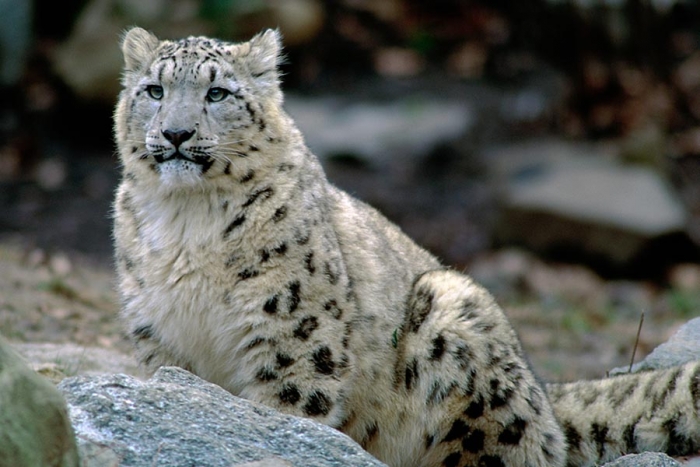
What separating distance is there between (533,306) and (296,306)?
23.3ft

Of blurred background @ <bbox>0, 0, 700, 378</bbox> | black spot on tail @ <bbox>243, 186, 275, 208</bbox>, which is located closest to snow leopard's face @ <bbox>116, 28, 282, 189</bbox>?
black spot on tail @ <bbox>243, 186, 275, 208</bbox>

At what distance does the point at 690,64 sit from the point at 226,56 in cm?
1522

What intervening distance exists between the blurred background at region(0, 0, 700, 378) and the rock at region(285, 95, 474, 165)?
35 mm

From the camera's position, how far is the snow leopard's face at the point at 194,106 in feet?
17.9

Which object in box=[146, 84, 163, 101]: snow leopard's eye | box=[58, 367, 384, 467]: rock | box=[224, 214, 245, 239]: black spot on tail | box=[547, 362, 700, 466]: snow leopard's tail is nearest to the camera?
box=[58, 367, 384, 467]: rock

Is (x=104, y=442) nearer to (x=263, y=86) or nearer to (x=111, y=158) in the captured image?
(x=263, y=86)

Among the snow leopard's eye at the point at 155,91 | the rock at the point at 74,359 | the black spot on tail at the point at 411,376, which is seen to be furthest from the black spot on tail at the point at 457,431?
the snow leopard's eye at the point at 155,91

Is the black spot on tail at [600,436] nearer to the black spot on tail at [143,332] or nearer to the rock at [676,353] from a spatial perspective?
the rock at [676,353]

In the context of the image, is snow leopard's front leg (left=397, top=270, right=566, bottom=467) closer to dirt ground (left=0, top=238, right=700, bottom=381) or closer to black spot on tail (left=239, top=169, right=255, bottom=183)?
black spot on tail (left=239, top=169, right=255, bottom=183)

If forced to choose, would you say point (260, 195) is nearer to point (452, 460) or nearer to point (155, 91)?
point (155, 91)

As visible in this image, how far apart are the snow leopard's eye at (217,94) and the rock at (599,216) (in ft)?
30.0

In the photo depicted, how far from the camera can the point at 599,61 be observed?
17.4 metres

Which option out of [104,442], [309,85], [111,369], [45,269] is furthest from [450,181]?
[104,442]

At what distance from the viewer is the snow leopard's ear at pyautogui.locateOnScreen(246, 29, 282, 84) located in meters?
5.93
